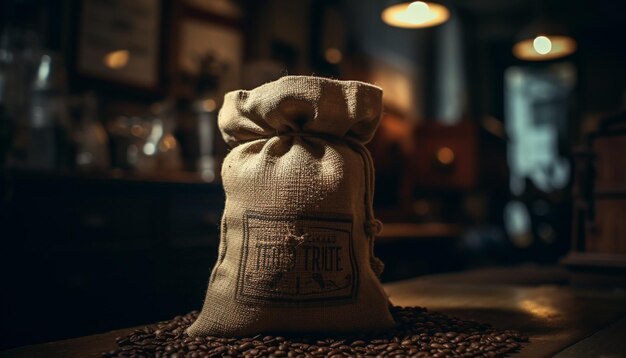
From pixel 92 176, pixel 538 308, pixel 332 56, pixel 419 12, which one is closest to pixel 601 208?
pixel 538 308

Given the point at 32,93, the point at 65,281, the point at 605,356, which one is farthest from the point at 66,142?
the point at 605,356

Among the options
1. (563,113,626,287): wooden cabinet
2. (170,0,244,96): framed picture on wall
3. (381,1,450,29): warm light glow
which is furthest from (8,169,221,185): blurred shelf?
(563,113,626,287): wooden cabinet

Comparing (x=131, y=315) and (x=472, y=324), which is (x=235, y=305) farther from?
(x=131, y=315)

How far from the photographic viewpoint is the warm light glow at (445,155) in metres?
4.80

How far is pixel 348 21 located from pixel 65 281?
333 centimetres

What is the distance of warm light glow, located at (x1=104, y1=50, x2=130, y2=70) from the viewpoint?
9.61ft

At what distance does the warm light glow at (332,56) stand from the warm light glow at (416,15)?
1434 millimetres

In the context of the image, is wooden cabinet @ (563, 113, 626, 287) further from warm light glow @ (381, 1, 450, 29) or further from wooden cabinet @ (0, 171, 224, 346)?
wooden cabinet @ (0, 171, 224, 346)

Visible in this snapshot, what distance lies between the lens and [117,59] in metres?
2.98

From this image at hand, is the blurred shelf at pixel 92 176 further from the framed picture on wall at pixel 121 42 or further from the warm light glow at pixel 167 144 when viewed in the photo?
the framed picture on wall at pixel 121 42

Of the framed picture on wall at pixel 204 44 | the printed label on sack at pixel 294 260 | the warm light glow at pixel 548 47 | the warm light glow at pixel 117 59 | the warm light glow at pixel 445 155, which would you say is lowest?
the printed label on sack at pixel 294 260

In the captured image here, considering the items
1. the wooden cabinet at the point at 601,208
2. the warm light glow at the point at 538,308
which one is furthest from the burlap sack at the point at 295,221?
the wooden cabinet at the point at 601,208

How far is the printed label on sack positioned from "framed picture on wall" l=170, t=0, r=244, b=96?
2.50 metres

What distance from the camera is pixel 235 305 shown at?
929 millimetres
